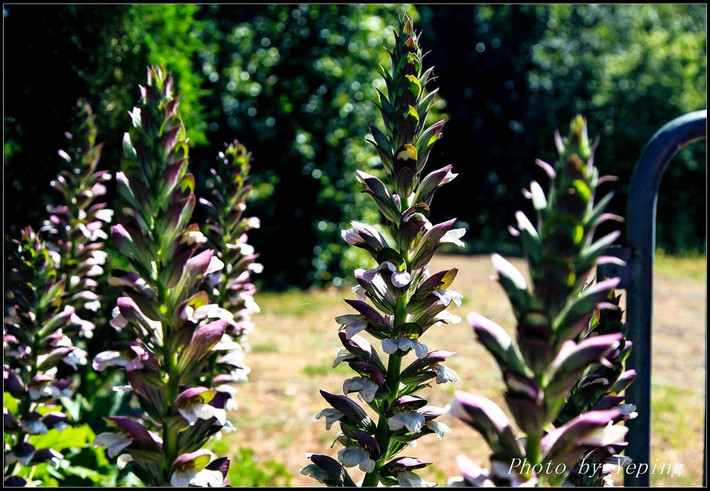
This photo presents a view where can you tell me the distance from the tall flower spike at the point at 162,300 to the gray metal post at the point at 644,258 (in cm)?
133

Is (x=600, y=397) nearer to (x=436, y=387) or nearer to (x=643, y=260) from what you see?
(x=643, y=260)

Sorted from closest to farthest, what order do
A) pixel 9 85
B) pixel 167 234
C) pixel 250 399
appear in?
pixel 167 234 < pixel 9 85 < pixel 250 399

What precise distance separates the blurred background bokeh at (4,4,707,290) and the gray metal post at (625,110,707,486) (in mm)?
608

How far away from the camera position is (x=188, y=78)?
3742 millimetres

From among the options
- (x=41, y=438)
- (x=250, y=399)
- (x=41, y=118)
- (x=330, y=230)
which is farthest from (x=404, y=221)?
(x=330, y=230)

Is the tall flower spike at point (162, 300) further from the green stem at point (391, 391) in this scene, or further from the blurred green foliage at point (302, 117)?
the blurred green foliage at point (302, 117)

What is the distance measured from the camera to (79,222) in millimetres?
2043

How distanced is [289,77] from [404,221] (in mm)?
7394

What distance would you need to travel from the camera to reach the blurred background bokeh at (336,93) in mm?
3344

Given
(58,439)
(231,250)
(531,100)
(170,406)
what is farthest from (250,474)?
(531,100)

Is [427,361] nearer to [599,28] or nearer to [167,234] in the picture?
[167,234]

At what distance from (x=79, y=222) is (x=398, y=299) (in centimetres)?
130

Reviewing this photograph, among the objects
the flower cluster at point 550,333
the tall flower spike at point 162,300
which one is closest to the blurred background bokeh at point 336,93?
the tall flower spike at point 162,300

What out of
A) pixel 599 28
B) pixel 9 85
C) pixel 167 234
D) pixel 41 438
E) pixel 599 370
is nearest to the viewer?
pixel 167 234
